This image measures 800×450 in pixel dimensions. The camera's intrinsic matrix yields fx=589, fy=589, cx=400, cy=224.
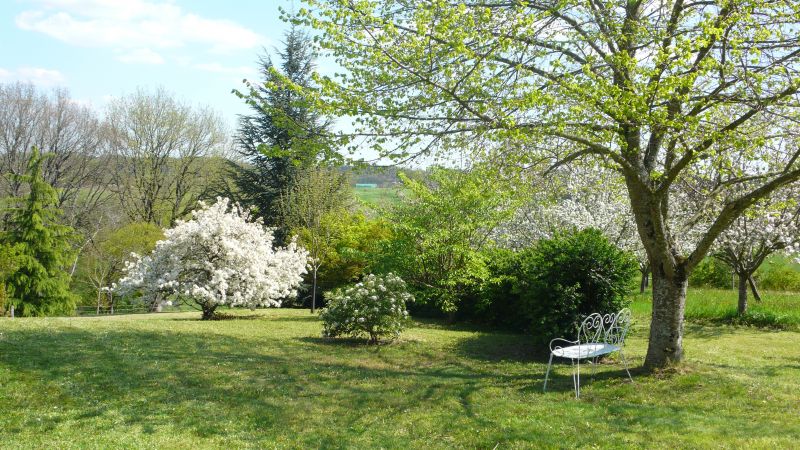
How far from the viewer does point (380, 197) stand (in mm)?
25656

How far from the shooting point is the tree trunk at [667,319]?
8258mm

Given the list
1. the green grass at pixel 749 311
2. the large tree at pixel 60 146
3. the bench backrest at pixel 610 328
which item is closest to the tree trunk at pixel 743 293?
the green grass at pixel 749 311

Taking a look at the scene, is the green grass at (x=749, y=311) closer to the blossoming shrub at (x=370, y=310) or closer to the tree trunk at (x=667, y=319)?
the tree trunk at (x=667, y=319)

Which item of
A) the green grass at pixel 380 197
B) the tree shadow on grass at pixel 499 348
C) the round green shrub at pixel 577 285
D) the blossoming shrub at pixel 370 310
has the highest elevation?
the green grass at pixel 380 197

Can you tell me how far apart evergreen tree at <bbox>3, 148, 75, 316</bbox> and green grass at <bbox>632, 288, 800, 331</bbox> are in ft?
64.3

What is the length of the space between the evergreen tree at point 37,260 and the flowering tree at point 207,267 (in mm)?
7556

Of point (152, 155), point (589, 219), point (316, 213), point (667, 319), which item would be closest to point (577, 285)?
point (667, 319)

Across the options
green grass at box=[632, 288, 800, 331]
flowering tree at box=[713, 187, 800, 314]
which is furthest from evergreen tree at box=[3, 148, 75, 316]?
flowering tree at box=[713, 187, 800, 314]

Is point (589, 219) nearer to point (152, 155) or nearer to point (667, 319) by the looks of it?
point (667, 319)

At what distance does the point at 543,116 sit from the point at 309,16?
3.45m

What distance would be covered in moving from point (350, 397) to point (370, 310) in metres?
3.74

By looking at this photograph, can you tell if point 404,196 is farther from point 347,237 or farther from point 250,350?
point 250,350

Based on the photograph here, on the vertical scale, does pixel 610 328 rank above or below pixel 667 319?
below

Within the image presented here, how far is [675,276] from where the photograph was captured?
827 centimetres
